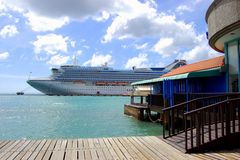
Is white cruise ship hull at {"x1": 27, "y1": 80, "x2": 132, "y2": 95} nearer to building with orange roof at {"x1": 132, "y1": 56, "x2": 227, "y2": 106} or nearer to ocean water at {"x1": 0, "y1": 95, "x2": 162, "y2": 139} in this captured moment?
ocean water at {"x1": 0, "y1": 95, "x2": 162, "y2": 139}

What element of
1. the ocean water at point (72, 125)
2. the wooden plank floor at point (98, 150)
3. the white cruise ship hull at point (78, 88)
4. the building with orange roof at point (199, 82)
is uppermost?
the white cruise ship hull at point (78, 88)

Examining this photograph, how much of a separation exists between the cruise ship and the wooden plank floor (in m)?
90.7

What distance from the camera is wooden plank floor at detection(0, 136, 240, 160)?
6062 mm

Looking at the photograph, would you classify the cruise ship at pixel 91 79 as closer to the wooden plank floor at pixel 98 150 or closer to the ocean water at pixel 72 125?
the ocean water at pixel 72 125

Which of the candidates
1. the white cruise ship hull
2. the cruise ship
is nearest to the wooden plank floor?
the cruise ship

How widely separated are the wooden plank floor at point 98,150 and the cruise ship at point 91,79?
90688 millimetres

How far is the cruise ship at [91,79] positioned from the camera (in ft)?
322

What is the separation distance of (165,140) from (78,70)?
302 ft

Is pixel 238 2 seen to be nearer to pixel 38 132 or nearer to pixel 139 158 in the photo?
pixel 139 158

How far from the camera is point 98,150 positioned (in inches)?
262

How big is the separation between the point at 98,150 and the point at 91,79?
92.2 meters


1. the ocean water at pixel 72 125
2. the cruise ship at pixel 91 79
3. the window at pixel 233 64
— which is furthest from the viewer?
the cruise ship at pixel 91 79

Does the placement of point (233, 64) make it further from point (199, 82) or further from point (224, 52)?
point (199, 82)

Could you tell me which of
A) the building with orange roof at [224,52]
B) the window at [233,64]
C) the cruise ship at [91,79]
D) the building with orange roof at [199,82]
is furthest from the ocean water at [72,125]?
the cruise ship at [91,79]
